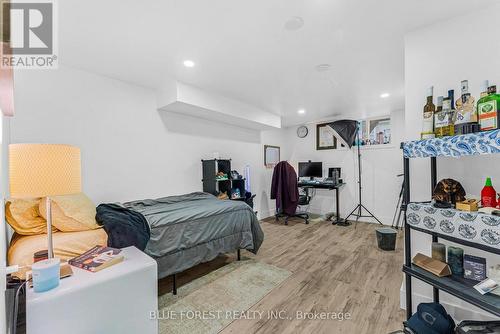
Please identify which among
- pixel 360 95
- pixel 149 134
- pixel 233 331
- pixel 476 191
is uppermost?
pixel 360 95

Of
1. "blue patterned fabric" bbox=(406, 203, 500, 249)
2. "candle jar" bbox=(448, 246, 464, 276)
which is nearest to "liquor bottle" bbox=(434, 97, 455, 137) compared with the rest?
"blue patterned fabric" bbox=(406, 203, 500, 249)

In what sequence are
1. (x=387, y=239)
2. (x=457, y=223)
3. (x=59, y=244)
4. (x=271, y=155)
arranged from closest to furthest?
(x=457, y=223) < (x=59, y=244) < (x=387, y=239) < (x=271, y=155)

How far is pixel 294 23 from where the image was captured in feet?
5.81

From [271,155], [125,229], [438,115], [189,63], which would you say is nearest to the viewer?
[438,115]

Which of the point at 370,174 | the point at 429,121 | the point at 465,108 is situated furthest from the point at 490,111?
the point at 370,174

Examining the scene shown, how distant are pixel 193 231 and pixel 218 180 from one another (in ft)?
5.05

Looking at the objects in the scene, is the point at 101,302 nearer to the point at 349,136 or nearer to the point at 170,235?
the point at 170,235

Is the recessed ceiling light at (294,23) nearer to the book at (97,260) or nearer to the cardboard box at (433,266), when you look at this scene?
the cardboard box at (433,266)

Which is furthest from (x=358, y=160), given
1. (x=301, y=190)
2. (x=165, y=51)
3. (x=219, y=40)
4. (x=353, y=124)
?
(x=165, y=51)

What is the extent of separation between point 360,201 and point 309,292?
10.6ft

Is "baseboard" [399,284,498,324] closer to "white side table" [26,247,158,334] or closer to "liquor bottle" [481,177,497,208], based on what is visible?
"liquor bottle" [481,177,497,208]

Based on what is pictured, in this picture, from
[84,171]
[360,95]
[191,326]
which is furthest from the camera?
[360,95]

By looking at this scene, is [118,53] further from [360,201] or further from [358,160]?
[360,201]

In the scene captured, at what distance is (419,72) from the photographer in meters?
1.81
